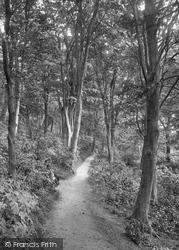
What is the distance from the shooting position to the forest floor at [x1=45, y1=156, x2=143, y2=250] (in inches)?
153

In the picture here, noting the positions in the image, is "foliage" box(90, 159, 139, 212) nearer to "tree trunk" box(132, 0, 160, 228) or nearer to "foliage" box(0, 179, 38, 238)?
"tree trunk" box(132, 0, 160, 228)

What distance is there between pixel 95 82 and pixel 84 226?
43.0 feet

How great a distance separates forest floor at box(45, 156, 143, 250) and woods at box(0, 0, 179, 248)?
56cm

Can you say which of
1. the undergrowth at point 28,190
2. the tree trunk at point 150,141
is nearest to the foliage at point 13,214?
the undergrowth at point 28,190

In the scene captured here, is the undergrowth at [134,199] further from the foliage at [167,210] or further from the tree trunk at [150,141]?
the tree trunk at [150,141]

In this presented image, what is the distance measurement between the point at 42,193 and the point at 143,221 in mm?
3207

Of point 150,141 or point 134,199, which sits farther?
point 134,199

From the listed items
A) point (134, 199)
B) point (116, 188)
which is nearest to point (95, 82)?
point (116, 188)

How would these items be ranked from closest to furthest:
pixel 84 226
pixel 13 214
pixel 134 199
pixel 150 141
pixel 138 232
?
pixel 13 214, pixel 84 226, pixel 138 232, pixel 150 141, pixel 134 199

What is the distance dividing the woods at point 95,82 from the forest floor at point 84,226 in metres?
0.56

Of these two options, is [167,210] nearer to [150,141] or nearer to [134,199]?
[134,199]

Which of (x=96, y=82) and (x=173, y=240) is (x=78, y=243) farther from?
(x=96, y=82)

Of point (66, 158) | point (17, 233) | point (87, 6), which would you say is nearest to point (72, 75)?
point (87, 6)

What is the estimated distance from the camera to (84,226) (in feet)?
15.0
